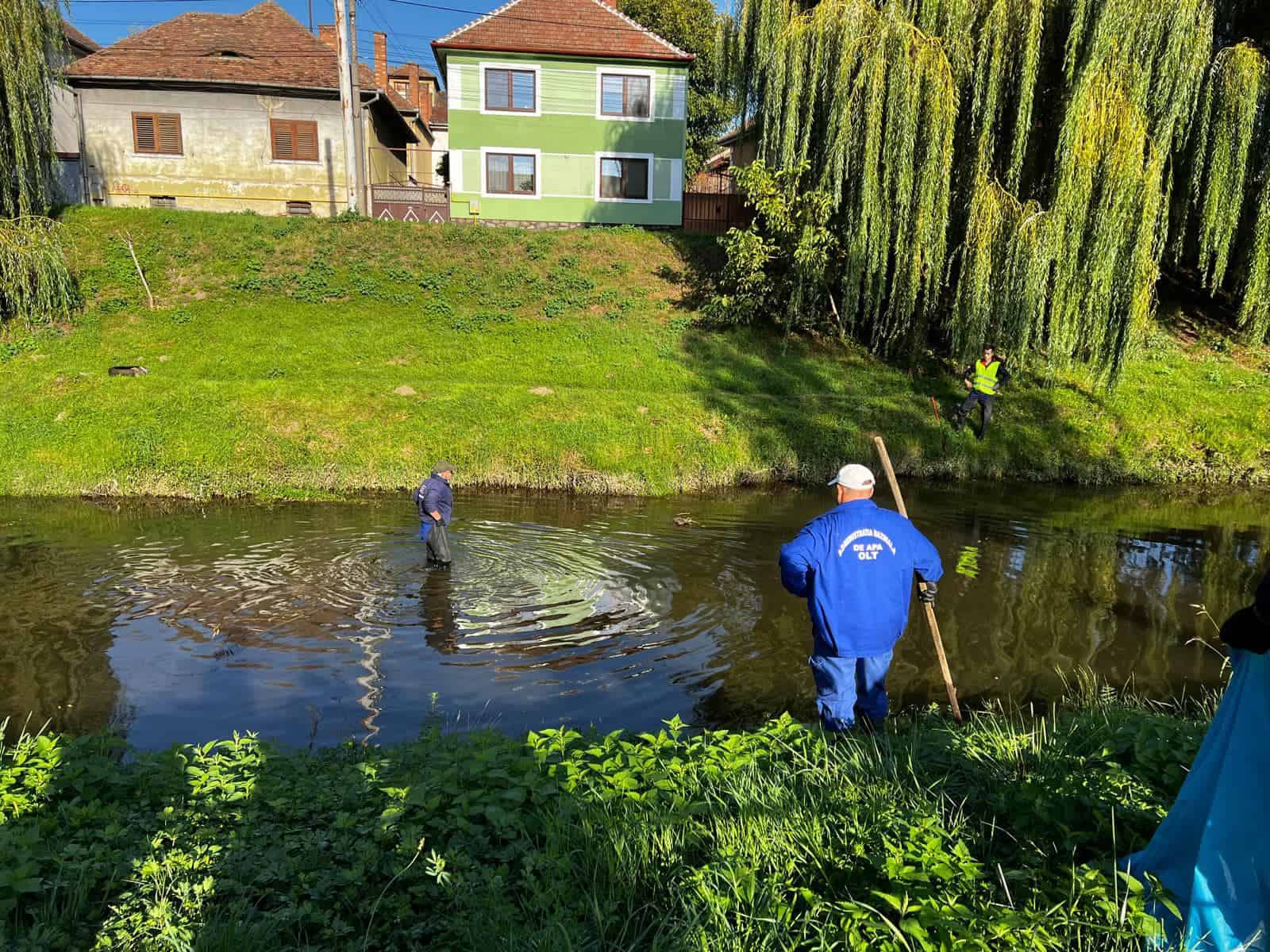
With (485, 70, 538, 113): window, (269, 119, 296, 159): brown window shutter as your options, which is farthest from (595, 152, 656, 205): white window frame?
(269, 119, 296, 159): brown window shutter

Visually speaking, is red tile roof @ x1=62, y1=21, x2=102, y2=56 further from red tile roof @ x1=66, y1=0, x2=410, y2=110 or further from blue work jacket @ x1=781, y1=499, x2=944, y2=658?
blue work jacket @ x1=781, y1=499, x2=944, y2=658

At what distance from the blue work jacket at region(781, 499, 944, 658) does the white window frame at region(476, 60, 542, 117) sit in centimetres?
3384

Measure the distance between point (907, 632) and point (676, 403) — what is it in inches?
455

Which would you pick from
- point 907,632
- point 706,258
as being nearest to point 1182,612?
point 907,632

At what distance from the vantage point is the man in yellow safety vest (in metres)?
19.4

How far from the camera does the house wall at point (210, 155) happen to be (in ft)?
113

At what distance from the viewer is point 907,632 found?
10.3 metres

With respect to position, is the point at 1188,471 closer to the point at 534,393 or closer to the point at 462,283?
the point at 534,393

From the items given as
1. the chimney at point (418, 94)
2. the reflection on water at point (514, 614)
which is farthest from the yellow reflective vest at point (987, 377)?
the chimney at point (418, 94)

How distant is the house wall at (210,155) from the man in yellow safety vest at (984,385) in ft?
90.4

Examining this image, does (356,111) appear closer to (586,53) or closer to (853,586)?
(586,53)

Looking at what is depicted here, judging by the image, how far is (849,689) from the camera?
6336mm

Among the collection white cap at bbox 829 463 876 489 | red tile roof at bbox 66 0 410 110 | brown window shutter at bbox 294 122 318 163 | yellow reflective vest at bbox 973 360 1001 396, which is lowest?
yellow reflective vest at bbox 973 360 1001 396

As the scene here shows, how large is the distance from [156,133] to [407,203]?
1009 cm
